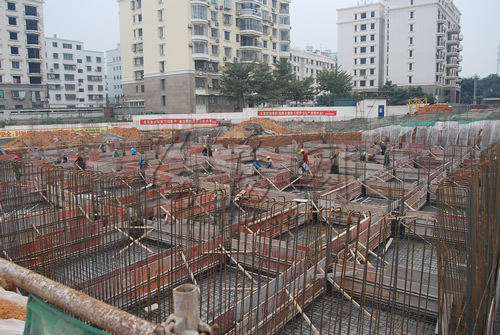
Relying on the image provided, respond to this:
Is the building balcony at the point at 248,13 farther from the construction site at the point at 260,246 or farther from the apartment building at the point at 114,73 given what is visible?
the apartment building at the point at 114,73

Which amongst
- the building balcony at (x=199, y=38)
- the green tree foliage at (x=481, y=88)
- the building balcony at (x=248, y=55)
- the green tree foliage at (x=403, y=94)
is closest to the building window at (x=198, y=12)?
the building balcony at (x=199, y=38)

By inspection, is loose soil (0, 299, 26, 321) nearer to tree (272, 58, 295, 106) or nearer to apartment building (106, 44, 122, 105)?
tree (272, 58, 295, 106)

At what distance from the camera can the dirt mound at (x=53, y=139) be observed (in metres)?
21.1

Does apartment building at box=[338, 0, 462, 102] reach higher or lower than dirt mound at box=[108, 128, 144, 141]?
higher

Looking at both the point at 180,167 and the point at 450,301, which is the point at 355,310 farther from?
the point at 180,167

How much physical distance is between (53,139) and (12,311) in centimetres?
2104

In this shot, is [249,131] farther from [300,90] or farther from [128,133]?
[300,90]

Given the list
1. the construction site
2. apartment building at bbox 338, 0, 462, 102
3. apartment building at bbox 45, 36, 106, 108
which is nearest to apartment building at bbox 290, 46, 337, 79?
apartment building at bbox 338, 0, 462, 102

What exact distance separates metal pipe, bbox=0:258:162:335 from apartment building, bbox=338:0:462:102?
185 ft

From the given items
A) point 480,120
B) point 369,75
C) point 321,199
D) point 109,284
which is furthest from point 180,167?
point 369,75

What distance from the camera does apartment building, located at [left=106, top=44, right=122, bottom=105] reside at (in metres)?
76.3

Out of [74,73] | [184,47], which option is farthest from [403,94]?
[74,73]

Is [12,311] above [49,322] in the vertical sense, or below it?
below

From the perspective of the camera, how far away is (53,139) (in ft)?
74.3
